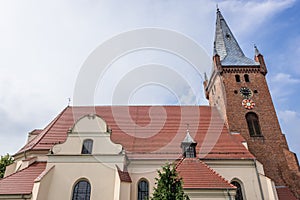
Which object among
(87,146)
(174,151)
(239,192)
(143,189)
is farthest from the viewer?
(174,151)

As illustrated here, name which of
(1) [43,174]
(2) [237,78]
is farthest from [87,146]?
(2) [237,78]

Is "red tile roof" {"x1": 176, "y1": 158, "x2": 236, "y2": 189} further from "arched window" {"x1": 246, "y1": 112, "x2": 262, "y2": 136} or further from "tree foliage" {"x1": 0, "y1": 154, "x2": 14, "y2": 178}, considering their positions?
"tree foliage" {"x1": 0, "y1": 154, "x2": 14, "y2": 178}

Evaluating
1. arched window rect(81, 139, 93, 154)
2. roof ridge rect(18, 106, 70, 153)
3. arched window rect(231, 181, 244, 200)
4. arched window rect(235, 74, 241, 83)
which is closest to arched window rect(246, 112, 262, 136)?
arched window rect(235, 74, 241, 83)

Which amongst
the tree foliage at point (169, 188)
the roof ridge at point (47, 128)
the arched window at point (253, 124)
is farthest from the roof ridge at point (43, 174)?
the arched window at point (253, 124)

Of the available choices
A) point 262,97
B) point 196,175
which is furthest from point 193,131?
point 262,97

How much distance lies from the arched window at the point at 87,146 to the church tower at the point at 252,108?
1038 centimetres

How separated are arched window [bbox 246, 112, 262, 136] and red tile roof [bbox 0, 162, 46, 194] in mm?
14700

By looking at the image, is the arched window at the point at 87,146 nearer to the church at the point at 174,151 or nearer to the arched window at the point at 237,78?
the church at the point at 174,151

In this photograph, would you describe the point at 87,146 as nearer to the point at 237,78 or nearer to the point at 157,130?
the point at 157,130

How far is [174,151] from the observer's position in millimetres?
15812

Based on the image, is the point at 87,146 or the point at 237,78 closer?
the point at 87,146

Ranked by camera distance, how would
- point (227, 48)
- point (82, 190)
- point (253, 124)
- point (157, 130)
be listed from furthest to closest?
point (227, 48) < point (253, 124) < point (157, 130) < point (82, 190)

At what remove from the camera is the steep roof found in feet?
75.2

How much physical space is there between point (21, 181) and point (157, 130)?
29.4 ft
